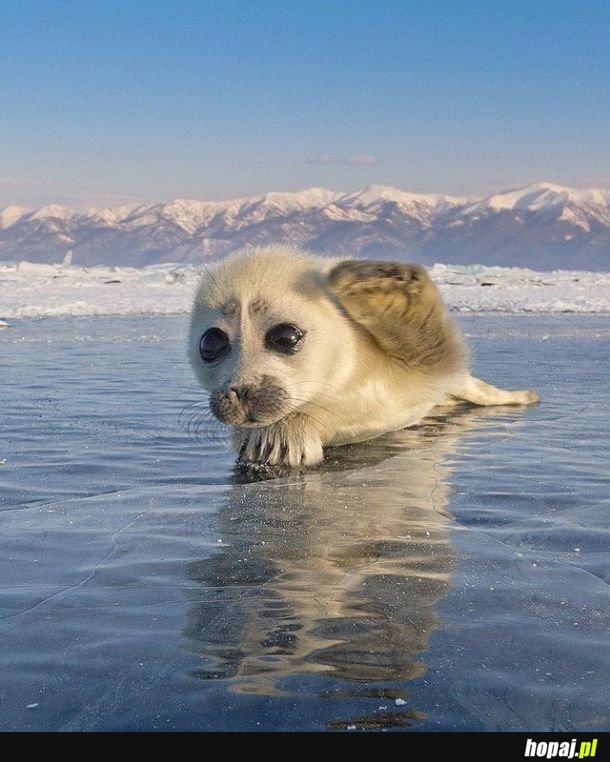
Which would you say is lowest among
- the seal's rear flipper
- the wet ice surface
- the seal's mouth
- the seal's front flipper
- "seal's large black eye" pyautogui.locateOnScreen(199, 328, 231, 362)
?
the wet ice surface

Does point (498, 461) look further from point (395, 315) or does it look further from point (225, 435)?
point (225, 435)

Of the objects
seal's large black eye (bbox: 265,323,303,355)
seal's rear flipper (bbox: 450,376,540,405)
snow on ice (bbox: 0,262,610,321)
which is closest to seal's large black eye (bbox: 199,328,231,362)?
seal's large black eye (bbox: 265,323,303,355)

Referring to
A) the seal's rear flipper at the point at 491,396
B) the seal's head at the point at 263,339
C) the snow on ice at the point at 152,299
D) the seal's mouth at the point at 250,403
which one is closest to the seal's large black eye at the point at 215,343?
the seal's head at the point at 263,339

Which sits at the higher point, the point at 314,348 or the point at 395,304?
the point at 395,304

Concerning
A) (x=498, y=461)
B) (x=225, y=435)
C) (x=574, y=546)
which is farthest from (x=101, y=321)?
(x=574, y=546)

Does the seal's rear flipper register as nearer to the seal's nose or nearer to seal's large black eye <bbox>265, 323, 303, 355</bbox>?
seal's large black eye <bbox>265, 323, 303, 355</bbox>

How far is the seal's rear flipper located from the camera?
20.0ft

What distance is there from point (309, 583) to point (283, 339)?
1902 mm

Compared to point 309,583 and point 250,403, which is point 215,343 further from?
point 309,583

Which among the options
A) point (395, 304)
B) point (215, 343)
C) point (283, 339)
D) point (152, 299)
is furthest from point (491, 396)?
point (152, 299)

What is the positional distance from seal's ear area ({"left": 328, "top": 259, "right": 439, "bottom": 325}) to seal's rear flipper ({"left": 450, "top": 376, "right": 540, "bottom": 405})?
1727 millimetres

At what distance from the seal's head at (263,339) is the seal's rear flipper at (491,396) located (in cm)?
185

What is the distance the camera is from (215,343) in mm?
4242
